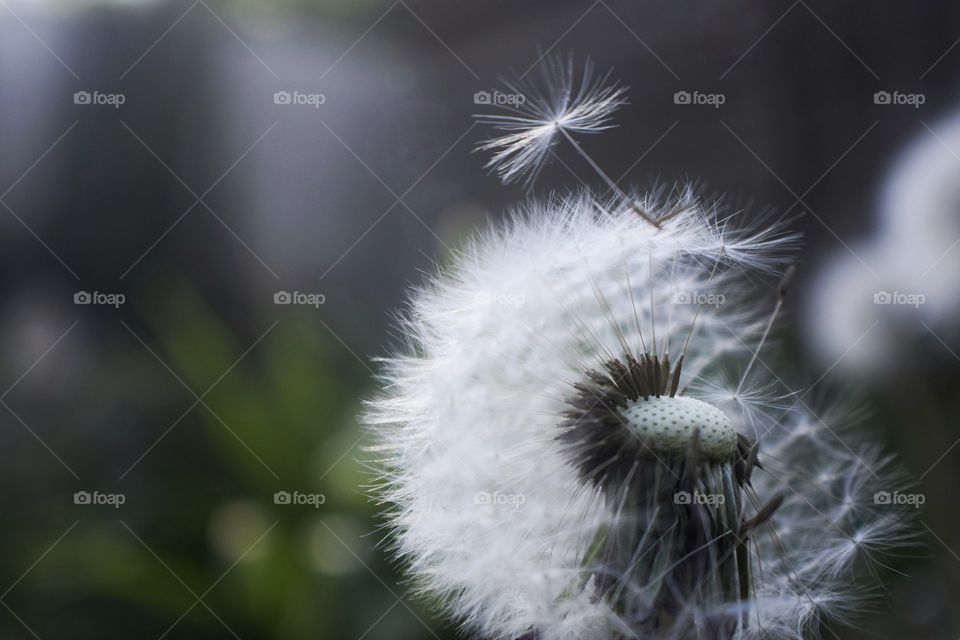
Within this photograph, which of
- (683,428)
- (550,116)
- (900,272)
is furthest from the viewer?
(900,272)

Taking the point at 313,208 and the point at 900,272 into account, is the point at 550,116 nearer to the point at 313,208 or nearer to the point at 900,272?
the point at 313,208

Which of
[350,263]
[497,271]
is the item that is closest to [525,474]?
[497,271]

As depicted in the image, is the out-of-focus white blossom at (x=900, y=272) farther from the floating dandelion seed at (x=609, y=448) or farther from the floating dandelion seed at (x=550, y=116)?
the floating dandelion seed at (x=550, y=116)

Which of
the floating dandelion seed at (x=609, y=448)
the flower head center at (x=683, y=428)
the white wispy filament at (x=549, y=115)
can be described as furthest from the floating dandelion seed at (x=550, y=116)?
the flower head center at (x=683, y=428)

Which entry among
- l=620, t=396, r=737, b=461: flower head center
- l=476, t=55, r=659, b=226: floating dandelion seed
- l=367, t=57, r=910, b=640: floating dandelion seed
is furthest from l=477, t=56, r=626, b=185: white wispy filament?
l=620, t=396, r=737, b=461: flower head center

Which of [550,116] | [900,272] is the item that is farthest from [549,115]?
[900,272]

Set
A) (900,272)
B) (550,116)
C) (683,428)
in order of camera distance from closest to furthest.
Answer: (683,428), (550,116), (900,272)

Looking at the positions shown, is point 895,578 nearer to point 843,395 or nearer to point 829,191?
point 843,395
